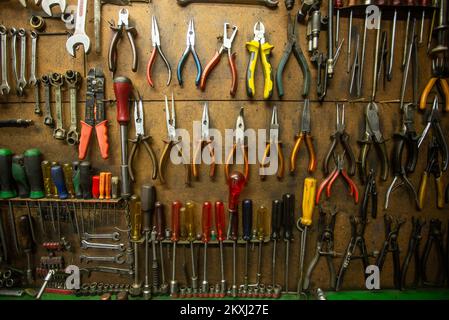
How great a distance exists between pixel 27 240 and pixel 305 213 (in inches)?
65.0

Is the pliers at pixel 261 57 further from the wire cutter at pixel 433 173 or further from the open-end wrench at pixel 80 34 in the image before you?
the wire cutter at pixel 433 173

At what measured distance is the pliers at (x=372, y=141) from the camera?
1372mm

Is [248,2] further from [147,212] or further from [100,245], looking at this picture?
[100,245]

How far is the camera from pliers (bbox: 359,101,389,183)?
54.0 inches

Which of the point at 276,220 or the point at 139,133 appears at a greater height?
the point at 139,133

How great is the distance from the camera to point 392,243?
147 centimetres

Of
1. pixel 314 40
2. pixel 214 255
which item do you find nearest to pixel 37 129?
pixel 214 255

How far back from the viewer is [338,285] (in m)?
1.49

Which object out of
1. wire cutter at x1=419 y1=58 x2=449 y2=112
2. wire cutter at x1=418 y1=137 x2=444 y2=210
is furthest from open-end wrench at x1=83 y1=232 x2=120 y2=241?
wire cutter at x1=419 y1=58 x2=449 y2=112

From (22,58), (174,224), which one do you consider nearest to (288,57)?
(174,224)

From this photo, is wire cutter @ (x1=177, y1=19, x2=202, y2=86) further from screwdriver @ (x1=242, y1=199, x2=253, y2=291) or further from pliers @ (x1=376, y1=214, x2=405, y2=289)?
pliers @ (x1=376, y1=214, x2=405, y2=289)

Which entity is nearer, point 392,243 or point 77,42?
point 77,42

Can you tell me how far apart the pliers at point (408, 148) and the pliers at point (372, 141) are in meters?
0.06

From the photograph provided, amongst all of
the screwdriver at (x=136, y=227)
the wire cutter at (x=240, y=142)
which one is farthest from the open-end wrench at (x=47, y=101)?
the wire cutter at (x=240, y=142)
